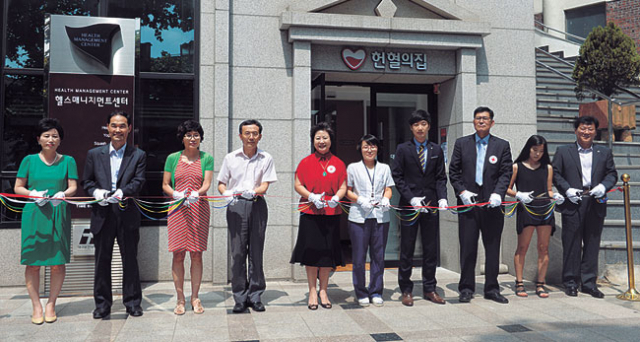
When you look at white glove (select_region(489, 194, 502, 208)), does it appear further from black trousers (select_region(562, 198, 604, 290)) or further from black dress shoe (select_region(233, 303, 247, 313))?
black dress shoe (select_region(233, 303, 247, 313))

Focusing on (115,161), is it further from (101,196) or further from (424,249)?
(424,249)

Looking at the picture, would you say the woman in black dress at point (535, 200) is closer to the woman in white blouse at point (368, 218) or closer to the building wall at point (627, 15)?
the woman in white blouse at point (368, 218)

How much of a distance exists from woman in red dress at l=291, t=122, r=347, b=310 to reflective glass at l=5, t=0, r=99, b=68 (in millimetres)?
4294

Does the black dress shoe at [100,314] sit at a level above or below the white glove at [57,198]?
below

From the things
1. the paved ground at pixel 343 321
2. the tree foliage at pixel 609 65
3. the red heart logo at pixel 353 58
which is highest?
the tree foliage at pixel 609 65

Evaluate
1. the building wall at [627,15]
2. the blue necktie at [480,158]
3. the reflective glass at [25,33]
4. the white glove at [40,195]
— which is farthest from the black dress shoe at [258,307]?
the building wall at [627,15]

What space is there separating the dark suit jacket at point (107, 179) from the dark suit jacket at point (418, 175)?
9.73ft

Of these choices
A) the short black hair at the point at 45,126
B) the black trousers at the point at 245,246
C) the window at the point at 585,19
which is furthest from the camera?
the window at the point at 585,19

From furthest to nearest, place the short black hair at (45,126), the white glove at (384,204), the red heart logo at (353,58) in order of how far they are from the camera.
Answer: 1. the red heart logo at (353,58)
2. the white glove at (384,204)
3. the short black hair at (45,126)

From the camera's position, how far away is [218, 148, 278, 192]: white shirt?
5574mm

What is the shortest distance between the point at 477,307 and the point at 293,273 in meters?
2.71

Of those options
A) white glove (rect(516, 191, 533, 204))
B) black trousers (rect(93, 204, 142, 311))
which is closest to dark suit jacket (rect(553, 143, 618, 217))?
white glove (rect(516, 191, 533, 204))

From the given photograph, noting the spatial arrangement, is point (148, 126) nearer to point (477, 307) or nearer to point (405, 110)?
point (405, 110)

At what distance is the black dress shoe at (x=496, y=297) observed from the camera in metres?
5.92
